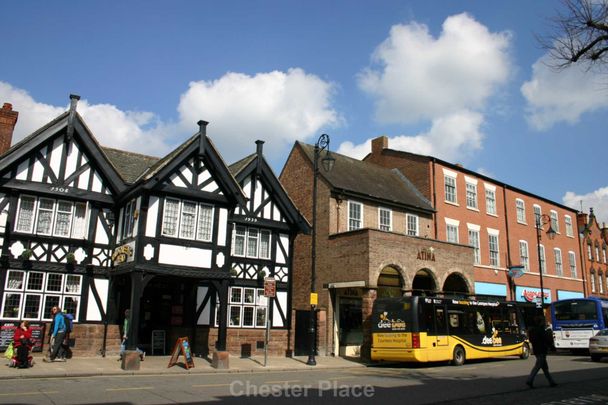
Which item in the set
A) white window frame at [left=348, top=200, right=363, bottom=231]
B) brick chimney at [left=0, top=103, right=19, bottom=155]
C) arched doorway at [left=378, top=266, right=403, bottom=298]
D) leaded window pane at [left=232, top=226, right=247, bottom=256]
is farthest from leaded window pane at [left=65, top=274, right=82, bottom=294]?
arched doorway at [left=378, top=266, right=403, bottom=298]

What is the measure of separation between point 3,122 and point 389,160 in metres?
23.8

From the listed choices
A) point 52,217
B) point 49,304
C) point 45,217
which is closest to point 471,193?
point 52,217

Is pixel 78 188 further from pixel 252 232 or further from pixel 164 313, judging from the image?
pixel 252 232

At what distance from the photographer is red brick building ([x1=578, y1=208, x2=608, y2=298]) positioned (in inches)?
1773

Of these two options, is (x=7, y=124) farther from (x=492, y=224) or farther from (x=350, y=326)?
(x=492, y=224)

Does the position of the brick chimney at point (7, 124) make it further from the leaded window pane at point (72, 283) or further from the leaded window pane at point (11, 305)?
the leaded window pane at point (11, 305)

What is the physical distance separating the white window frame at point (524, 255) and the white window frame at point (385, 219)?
13.7 metres

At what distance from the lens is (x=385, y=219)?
2891 centimetres

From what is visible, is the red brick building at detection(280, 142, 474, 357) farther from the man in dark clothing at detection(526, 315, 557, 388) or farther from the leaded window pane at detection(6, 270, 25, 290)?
the leaded window pane at detection(6, 270, 25, 290)

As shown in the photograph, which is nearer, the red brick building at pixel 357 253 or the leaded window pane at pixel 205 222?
the leaded window pane at pixel 205 222

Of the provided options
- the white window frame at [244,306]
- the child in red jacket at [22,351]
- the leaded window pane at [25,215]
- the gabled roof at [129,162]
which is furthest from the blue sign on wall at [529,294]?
the child in red jacket at [22,351]

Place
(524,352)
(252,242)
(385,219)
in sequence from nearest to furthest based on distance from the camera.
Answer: (252,242)
(524,352)
(385,219)

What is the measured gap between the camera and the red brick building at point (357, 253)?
2383cm

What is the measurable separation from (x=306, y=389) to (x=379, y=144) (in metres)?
26.7
